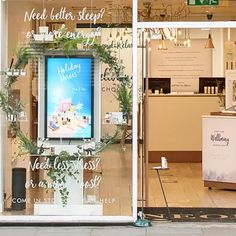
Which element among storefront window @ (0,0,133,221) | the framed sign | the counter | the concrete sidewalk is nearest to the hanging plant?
storefront window @ (0,0,133,221)

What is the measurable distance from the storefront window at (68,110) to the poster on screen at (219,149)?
2515 mm

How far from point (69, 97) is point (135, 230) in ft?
5.41

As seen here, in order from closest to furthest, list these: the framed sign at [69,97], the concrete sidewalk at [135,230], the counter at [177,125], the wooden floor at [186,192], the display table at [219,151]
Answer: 1. the concrete sidewalk at [135,230]
2. the framed sign at [69,97]
3. the wooden floor at [186,192]
4. the display table at [219,151]
5. the counter at [177,125]

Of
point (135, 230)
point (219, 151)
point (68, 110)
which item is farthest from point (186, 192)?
point (68, 110)

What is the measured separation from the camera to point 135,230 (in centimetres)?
721

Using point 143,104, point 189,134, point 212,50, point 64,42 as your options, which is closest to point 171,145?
point 189,134

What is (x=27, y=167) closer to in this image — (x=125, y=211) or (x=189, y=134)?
(x=125, y=211)

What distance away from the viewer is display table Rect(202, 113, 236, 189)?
959 centimetres

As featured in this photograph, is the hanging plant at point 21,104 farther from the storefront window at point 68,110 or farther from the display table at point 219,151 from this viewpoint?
the display table at point 219,151

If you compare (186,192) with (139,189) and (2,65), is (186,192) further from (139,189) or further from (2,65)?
(2,65)

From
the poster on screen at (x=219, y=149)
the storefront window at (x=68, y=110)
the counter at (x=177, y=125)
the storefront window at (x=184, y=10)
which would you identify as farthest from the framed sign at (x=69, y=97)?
the counter at (x=177, y=125)

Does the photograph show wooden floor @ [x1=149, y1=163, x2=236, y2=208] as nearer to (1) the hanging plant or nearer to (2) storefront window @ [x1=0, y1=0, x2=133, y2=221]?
(2) storefront window @ [x1=0, y1=0, x2=133, y2=221]

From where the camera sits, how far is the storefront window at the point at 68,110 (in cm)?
747

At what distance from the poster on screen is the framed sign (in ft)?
9.18
